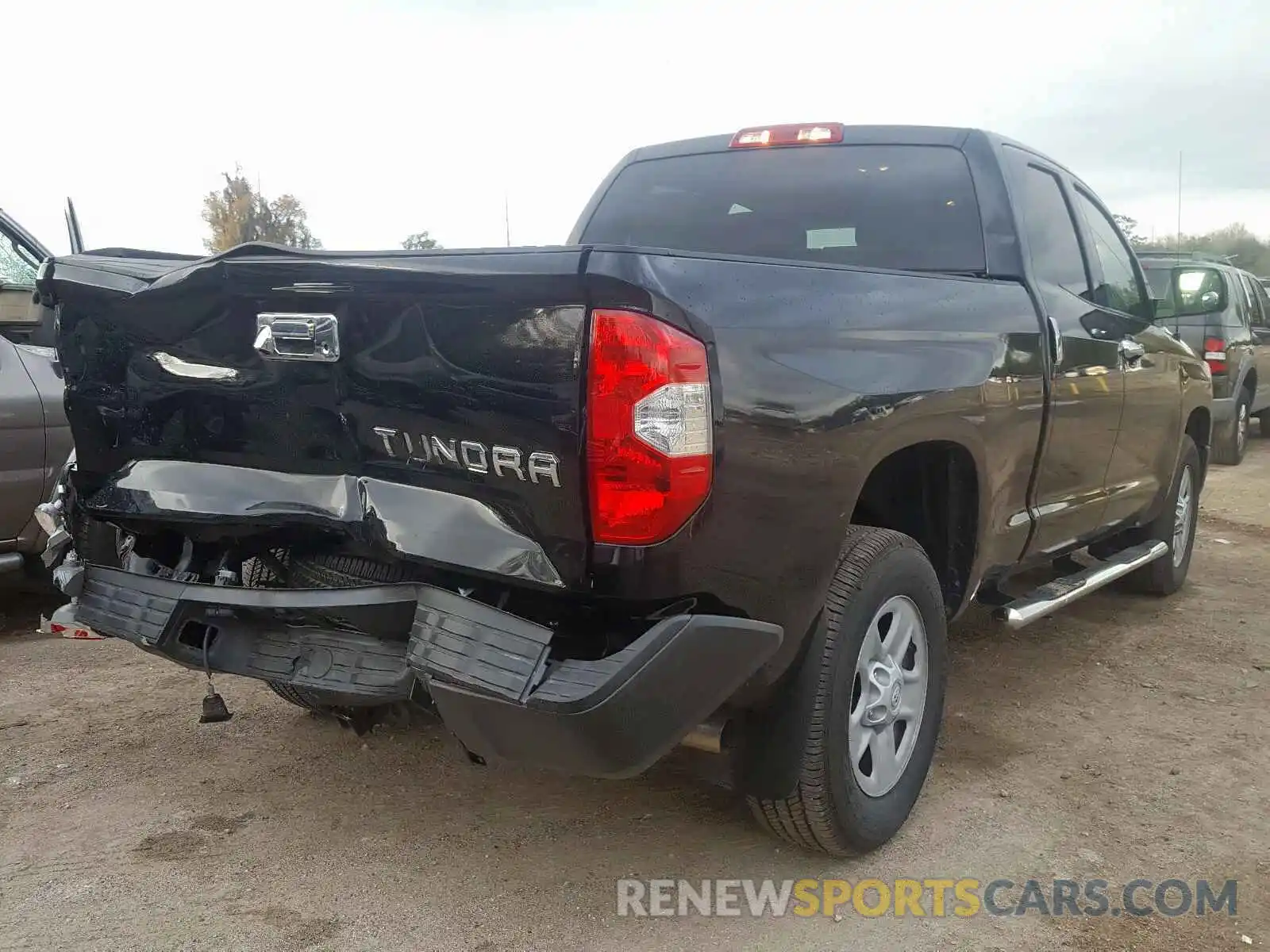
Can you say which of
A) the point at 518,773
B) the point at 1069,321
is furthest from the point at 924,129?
the point at 518,773

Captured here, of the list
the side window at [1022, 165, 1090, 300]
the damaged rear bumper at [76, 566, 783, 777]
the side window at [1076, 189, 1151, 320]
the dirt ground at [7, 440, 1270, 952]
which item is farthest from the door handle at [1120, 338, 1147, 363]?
the damaged rear bumper at [76, 566, 783, 777]

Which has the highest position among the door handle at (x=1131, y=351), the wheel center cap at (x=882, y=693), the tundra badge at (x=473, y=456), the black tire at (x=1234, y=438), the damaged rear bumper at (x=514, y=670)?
the tundra badge at (x=473, y=456)

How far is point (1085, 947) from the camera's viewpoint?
2.50 m

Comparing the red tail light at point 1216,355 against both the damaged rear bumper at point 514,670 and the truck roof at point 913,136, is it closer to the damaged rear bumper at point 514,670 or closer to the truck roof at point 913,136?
the truck roof at point 913,136

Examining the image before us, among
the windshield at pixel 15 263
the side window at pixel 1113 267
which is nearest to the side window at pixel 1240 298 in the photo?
the side window at pixel 1113 267

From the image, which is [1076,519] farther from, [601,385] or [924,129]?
[601,385]

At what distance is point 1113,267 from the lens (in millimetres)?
4594

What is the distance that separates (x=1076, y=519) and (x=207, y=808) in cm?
303

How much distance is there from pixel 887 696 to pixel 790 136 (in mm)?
2122

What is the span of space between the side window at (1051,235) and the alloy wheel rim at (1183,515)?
5.75 ft

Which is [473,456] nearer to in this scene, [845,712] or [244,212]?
[845,712]

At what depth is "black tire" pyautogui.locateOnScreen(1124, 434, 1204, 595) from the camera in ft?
17.4

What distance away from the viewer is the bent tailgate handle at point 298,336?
2.36 metres

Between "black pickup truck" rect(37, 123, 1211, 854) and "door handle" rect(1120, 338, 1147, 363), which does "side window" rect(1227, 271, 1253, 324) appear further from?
"black pickup truck" rect(37, 123, 1211, 854)
